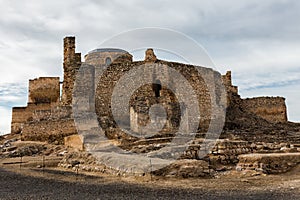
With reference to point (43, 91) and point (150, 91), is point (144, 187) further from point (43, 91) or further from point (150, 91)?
point (43, 91)

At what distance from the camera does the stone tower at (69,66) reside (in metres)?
20.2

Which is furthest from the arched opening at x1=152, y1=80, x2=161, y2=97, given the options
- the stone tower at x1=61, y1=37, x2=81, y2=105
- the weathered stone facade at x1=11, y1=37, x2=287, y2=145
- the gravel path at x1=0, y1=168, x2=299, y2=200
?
the gravel path at x1=0, y1=168, x2=299, y2=200

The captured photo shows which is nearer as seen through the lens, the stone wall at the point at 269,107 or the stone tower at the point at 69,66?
the stone tower at the point at 69,66

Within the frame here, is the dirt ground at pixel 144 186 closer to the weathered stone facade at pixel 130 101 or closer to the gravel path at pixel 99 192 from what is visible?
the gravel path at pixel 99 192

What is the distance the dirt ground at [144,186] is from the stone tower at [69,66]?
9.98 m

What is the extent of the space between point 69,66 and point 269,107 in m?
18.2

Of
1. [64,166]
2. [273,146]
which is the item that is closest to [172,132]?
[273,146]

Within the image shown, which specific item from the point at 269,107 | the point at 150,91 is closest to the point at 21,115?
the point at 150,91

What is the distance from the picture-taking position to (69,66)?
2044 centimetres

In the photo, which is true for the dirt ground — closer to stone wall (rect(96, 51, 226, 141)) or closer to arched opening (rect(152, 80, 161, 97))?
stone wall (rect(96, 51, 226, 141))

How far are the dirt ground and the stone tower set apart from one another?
9977 mm

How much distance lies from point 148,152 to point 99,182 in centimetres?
339

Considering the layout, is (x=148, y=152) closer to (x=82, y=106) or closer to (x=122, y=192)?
(x=122, y=192)

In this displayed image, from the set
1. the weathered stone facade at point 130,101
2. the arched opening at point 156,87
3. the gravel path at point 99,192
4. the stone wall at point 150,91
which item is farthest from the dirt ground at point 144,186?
the arched opening at point 156,87
